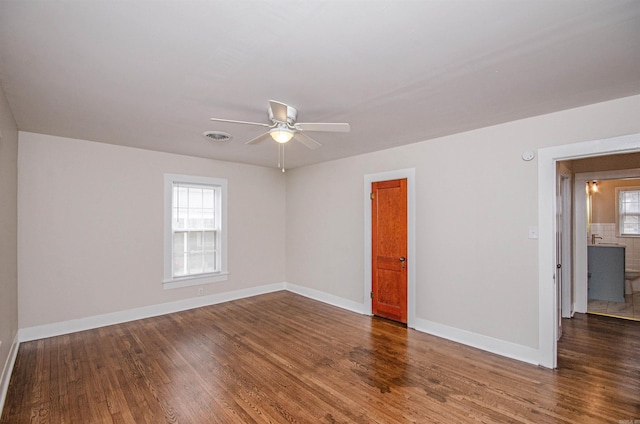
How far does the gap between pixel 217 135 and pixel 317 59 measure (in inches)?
84.1

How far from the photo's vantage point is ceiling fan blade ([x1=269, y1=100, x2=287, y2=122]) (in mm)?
2174

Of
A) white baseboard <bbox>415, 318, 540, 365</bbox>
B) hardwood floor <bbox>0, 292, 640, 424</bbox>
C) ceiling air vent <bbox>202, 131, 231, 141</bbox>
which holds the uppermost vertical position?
ceiling air vent <bbox>202, 131, 231, 141</bbox>

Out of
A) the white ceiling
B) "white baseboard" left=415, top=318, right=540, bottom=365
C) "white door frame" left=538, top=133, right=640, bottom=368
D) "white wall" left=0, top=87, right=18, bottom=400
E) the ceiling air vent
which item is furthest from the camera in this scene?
the ceiling air vent

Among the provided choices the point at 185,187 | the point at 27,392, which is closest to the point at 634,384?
the point at 27,392

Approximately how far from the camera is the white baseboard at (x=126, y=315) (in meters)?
3.67

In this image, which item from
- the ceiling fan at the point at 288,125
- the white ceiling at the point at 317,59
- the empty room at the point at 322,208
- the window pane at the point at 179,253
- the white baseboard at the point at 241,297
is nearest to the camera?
the white ceiling at the point at 317,59

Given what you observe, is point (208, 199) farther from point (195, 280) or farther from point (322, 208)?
point (322, 208)

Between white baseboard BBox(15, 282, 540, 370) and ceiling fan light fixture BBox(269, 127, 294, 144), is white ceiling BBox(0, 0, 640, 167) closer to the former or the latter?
ceiling fan light fixture BBox(269, 127, 294, 144)

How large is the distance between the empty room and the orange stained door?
0.12 ft

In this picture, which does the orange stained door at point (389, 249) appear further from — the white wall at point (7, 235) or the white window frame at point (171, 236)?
the white wall at point (7, 235)

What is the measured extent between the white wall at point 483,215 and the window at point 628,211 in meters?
5.67

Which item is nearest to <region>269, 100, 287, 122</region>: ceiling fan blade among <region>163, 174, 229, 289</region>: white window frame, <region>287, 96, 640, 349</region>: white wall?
<region>287, 96, 640, 349</region>: white wall

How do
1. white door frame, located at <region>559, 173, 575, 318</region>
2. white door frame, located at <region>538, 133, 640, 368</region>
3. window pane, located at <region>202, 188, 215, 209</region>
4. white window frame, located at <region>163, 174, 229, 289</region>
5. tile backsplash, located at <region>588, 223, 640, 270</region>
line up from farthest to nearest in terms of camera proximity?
1. tile backsplash, located at <region>588, 223, 640, 270</region>
2. window pane, located at <region>202, 188, 215, 209</region>
3. white window frame, located at <region>163, 174, 229, 289</region>
4. white door frame, located at <region>559, 173, 575, 318</region>
5. white door frame, located at <region>538, 133, 640, 368</region>

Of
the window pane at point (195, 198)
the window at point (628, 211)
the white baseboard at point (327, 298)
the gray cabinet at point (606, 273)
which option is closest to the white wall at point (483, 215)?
the white baseboard at point (327, 298)
